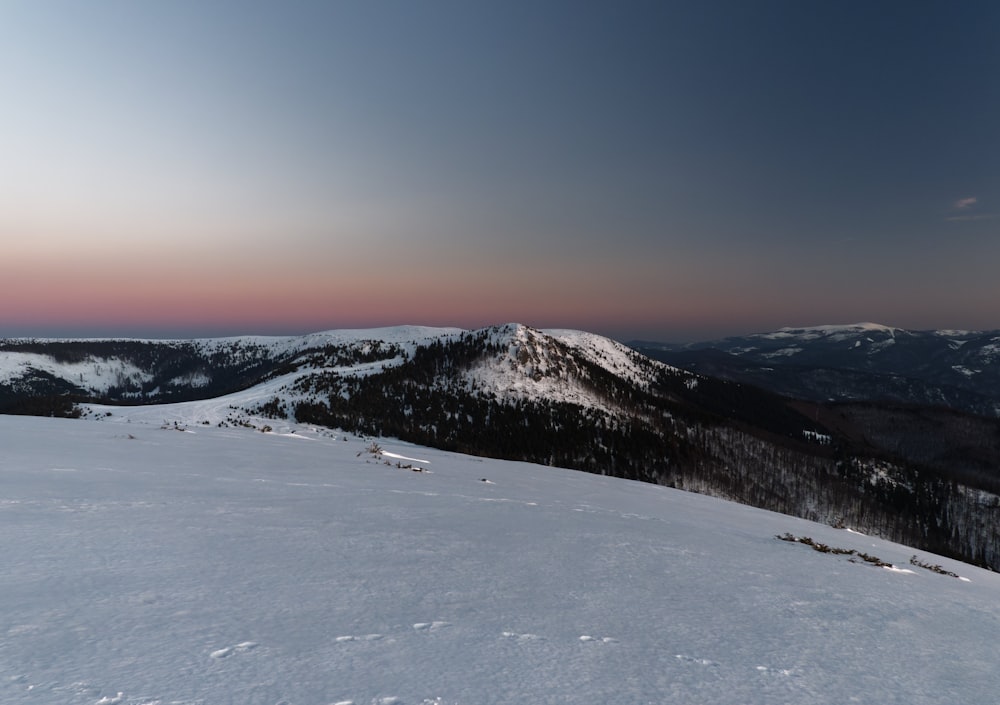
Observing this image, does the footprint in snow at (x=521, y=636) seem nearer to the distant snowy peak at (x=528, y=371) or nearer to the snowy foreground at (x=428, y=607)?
the snowy foreground at (x=428, y=607)

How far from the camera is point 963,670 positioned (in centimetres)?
385

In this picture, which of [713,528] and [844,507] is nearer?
[713,528]

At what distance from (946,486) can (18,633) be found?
9368 inches

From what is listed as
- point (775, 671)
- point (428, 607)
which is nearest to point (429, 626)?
point (428, 607)

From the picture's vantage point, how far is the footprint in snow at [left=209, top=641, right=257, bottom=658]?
10.2 feet

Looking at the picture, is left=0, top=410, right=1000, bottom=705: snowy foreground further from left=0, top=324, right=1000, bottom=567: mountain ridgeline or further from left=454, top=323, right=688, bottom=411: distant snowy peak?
left=454, top=323, right=688, bottom=411: distant snowy peak

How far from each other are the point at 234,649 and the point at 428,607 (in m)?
1.56

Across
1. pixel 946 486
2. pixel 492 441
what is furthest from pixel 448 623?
pixel 946 486

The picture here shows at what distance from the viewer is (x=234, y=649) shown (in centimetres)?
320

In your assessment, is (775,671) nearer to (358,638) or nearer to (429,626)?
(429,626)

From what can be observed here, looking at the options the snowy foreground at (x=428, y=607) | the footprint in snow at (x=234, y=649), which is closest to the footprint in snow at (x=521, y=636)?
the snowy foreground at (x=428, y=607)

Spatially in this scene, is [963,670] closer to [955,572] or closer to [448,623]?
[448,623]

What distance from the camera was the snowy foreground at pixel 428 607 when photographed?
300cm

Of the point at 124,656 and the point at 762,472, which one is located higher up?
the point at 124,656
